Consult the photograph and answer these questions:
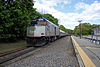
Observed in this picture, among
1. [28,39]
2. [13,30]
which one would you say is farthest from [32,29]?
[13,30]

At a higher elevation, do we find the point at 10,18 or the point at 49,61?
the point at 10,18

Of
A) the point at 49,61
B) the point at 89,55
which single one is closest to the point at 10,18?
the point at 49,61

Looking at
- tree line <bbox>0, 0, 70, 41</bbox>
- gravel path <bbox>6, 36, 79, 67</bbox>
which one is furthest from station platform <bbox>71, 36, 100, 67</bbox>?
tree line <bbox>0, 0, 70, 41</bbox>

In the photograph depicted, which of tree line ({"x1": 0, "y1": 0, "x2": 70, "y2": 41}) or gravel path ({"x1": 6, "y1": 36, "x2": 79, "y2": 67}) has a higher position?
tree line ({"x1": 0, "y1": 0, "x2": 70, "y2": 41})

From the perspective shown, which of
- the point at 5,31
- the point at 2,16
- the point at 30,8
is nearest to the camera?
the point at 2,16

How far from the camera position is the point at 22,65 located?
498 centimetres

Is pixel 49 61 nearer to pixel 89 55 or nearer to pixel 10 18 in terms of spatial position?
pixel 89 55

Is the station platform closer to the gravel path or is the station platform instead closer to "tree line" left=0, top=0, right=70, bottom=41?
the gravel path

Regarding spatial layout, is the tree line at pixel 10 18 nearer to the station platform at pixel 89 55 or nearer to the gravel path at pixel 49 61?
the gravel path at pixel 49 61

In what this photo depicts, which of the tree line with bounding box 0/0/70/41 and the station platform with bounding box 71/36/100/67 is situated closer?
the station platform with bounding box 71/36/100/67

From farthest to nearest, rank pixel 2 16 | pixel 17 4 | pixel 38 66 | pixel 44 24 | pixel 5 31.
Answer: pixel 17 4 < pixel 5 31 < pixel 44 24 < pixel 2 16 < pixel 38 66

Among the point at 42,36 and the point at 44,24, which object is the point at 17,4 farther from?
the point at 42,36

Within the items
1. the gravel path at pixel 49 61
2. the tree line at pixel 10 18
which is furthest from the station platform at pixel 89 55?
the tree line at pixel 10 18

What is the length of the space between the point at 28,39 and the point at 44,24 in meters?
2.74
